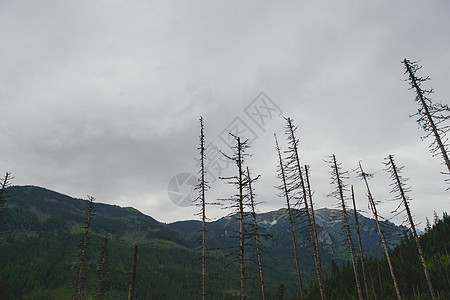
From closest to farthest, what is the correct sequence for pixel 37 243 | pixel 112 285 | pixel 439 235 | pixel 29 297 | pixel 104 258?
pixel 104 258 → pixel 439 235 → pixel 29 297 → pixel 112 285 → pixel 37 243

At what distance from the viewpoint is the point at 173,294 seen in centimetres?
16338

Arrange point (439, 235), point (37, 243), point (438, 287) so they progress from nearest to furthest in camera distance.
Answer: point (438, 287), point (439, 235), point (37, 243)

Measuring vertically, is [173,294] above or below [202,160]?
below

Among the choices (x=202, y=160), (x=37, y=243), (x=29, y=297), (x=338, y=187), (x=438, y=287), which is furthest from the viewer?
(x=37, y=243)

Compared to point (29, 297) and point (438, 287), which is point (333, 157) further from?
point (29, 297)

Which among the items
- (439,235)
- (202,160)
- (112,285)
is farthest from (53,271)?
(439,235)

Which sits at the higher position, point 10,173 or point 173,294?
point 10,173

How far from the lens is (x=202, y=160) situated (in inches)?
998

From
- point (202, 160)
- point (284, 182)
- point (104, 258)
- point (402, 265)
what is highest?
point (202, 160)

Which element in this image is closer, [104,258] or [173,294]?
[104,258]

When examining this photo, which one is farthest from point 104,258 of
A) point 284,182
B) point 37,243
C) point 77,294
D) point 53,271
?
point 37,243

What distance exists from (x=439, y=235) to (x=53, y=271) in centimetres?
20704

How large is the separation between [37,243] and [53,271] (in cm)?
4525

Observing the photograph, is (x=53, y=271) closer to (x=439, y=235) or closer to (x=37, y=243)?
(x=37, y=243)
